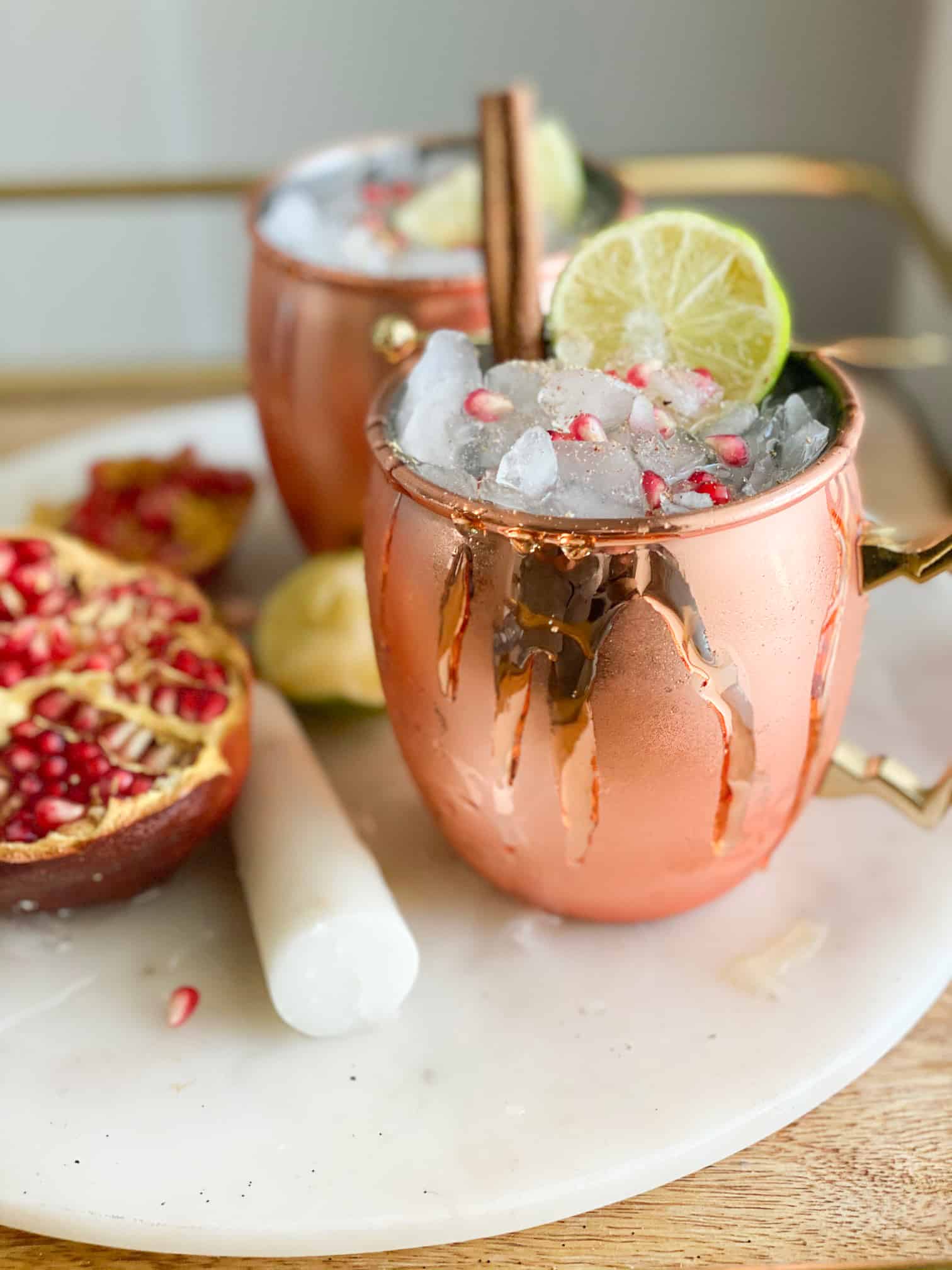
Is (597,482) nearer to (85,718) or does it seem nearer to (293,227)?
(85,718)

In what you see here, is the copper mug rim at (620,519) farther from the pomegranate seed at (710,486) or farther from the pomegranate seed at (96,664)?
the pomegranate seed at (96,664)

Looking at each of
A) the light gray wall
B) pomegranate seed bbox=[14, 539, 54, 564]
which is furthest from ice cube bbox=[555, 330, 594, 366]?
A: the light gray wall

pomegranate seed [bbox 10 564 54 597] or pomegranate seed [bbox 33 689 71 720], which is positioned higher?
pomegranate seed [bbox 10 564 54 597]

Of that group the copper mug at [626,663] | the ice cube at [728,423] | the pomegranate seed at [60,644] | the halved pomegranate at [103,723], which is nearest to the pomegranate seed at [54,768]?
the halved pomegranate at [103,723]

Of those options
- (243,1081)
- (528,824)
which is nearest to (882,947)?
(528,824)

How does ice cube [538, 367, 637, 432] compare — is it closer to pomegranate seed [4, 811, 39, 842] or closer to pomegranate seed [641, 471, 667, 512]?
pomegranate seed [641, 471, 667, 512]
